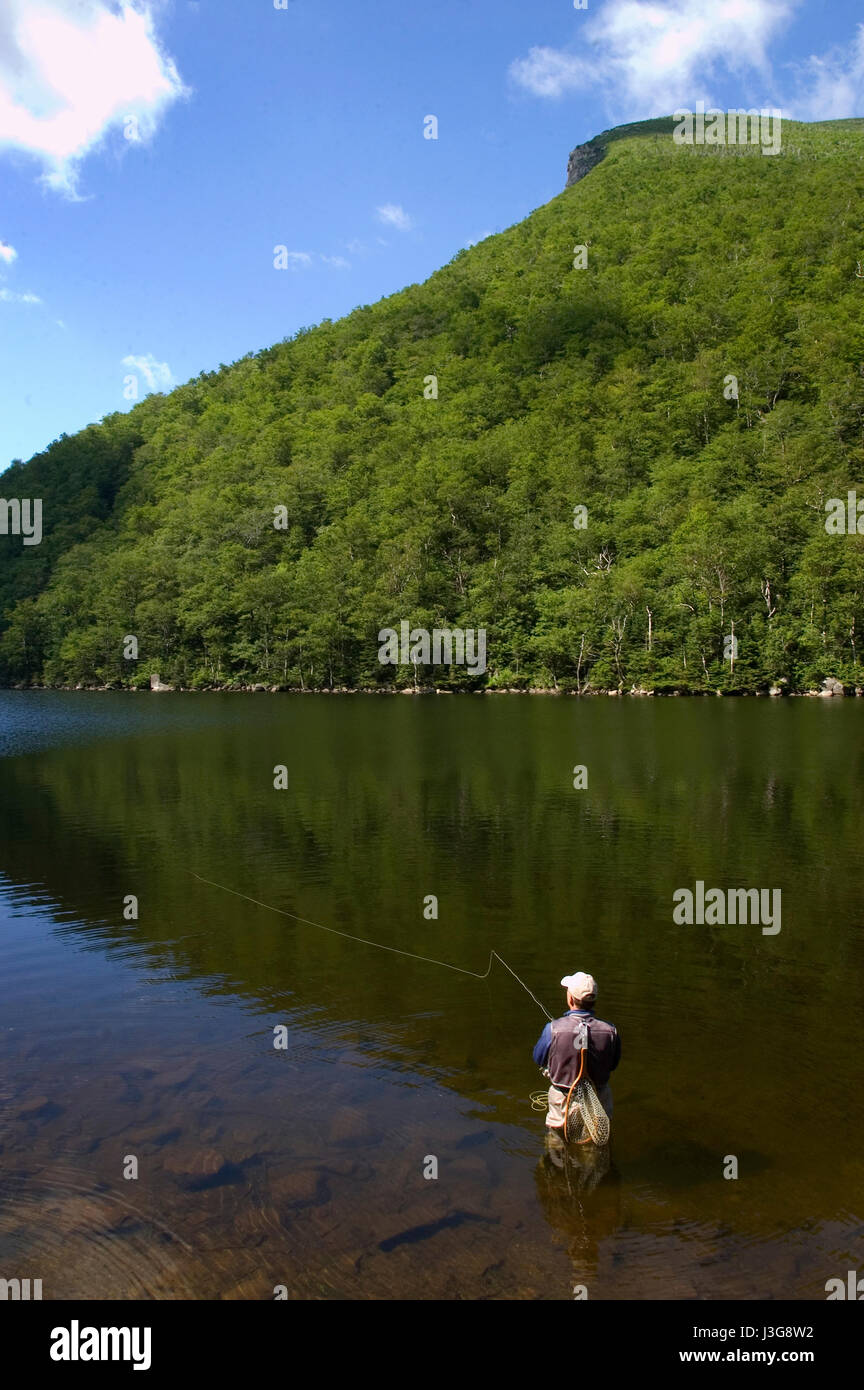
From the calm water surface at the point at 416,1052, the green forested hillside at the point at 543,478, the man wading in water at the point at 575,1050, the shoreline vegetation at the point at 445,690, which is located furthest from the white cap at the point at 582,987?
the green forested hillside at the point at 543,478

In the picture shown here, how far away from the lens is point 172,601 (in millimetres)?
138125

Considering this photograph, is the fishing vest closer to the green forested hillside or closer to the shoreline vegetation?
the shoreline vegetation

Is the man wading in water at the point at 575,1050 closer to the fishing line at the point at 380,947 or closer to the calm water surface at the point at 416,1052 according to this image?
the calm water surface at the point at 416,1052

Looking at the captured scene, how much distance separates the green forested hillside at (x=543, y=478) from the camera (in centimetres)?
9712

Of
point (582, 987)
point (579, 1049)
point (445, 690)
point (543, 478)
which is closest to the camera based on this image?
point (579, 1049)

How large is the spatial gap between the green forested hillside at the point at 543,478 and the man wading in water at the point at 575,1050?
84.2 meters

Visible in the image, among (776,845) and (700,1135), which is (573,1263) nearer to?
(700,1135)

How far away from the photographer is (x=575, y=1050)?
26.6 feet

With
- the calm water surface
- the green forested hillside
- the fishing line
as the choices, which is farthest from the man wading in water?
the green forested hillside

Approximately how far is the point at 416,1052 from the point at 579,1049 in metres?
3.34

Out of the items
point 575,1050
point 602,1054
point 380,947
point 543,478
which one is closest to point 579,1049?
point 575,1050

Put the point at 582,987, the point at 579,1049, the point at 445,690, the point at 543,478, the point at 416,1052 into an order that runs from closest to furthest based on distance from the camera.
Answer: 1. the point at 579,1049
2. the point at 582,987
3. the point at 416,1052
4. the point at 445,690
5. the point at 543,478

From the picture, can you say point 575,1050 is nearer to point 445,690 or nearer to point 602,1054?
point 602,1054
